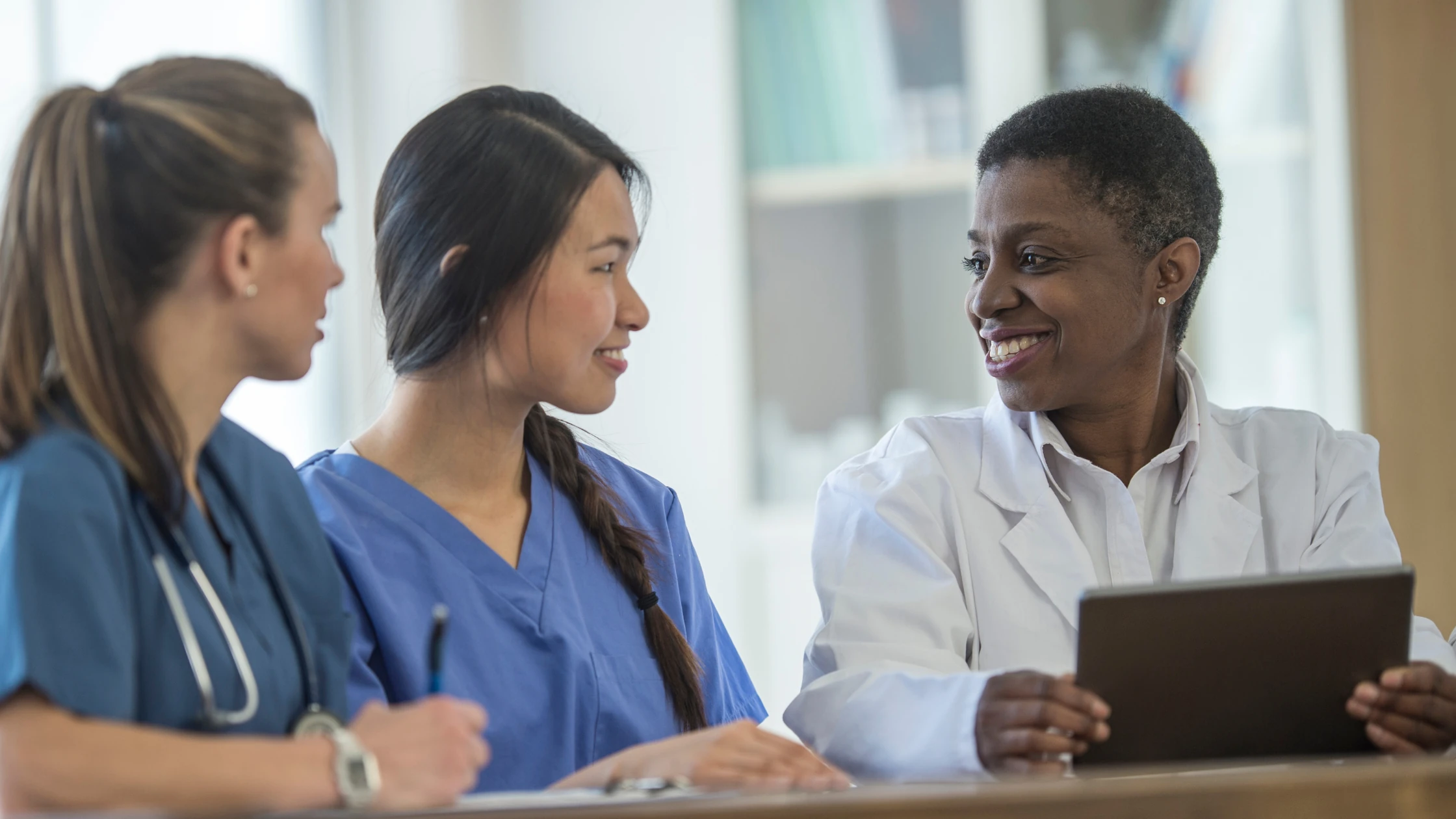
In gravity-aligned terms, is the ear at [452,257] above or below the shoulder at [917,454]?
above

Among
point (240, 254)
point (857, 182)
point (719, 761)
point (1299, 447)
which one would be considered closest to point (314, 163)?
point (240, 254)

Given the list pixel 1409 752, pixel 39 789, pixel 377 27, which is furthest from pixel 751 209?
pixel 39 789

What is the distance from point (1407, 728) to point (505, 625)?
813mm

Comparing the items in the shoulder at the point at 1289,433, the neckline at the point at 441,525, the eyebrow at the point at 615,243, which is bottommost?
the neckline at the point at 441,525

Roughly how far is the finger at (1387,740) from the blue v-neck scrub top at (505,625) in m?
0.67

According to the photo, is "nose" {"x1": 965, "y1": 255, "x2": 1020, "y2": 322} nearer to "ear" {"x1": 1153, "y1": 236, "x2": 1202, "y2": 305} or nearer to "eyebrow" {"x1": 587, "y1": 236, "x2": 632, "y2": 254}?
"ear" {"x1": 1153, "y1": 236, "x2": 1202, "y2": 305}

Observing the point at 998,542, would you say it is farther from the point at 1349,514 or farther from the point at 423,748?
the point at 423,748

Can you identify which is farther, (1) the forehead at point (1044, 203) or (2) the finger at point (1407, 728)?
(1) the forehead at point (1044, 203)

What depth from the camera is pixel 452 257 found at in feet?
4.48

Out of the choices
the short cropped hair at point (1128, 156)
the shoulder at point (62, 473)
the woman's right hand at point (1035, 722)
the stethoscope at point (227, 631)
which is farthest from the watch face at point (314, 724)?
the short cropped hair at point (1128, 156)

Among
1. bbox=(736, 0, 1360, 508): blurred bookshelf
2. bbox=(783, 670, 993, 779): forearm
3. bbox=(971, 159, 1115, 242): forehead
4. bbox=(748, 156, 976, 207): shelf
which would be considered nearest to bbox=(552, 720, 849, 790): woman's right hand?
bbox=(783, 670, 993, 779): forearm

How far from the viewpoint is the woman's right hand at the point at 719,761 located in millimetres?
1086

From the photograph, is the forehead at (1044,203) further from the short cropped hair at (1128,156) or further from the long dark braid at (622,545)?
the long dark braid at (622,545)

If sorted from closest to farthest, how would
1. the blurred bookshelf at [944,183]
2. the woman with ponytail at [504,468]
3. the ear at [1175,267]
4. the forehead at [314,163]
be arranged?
the forehead at [314,163] < the woman with ponytail at [504,468] < the ear at [1175,267] < the blurred bookshelf at [944,183]
